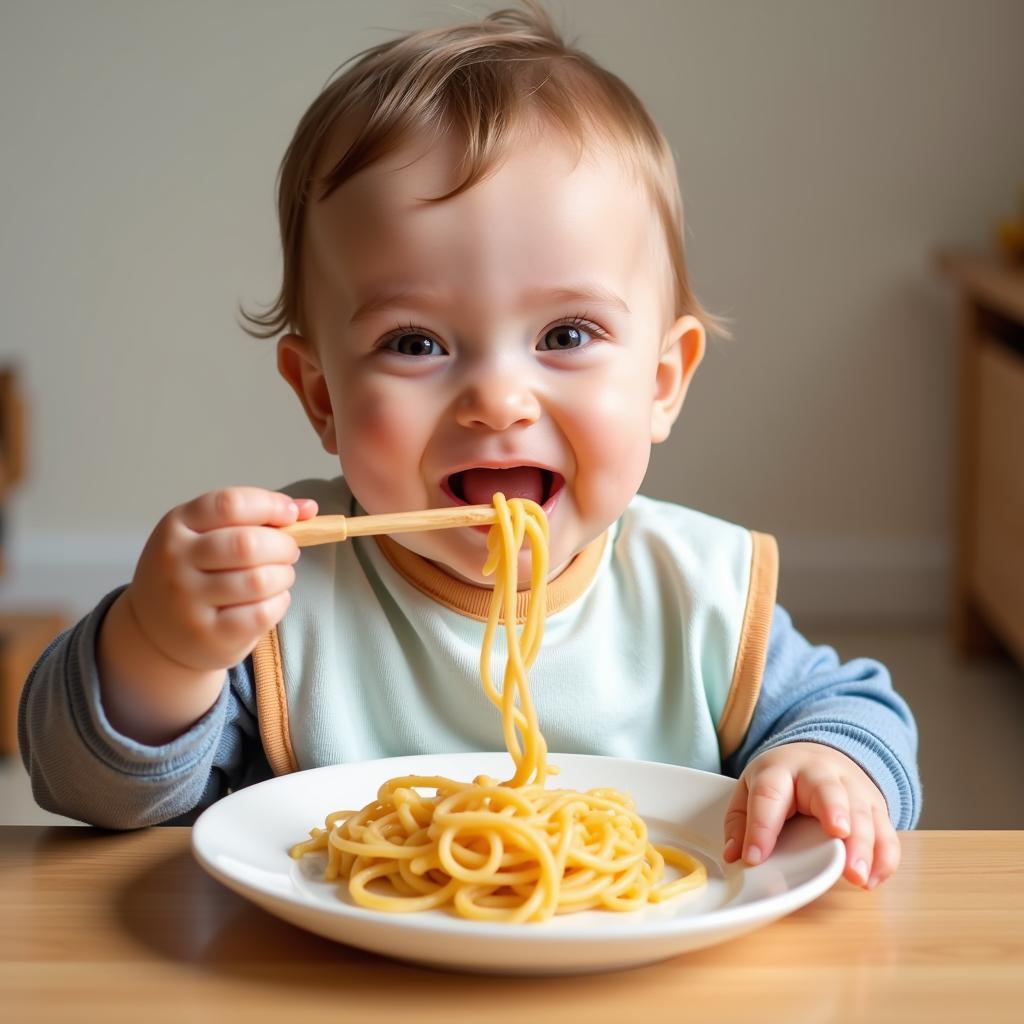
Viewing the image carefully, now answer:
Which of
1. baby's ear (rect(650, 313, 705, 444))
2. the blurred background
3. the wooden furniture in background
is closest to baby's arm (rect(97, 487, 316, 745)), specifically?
baby's ear (rect(650, 313, 705, 444))

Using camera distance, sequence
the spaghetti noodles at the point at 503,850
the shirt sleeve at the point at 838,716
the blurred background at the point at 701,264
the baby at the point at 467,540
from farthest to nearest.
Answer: the blurred background at the point at 701,264, the shirt sleeve at the point at 838,716, the baby at the point at 467,540, the spaghetti noodles at the point at 503,850

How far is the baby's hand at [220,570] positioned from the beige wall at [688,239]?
Result: 8.89 ft

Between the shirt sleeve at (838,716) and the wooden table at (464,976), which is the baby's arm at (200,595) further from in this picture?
the shirt sleeve at (838,716)

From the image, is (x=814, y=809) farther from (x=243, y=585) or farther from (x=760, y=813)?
(x=243, y=585)

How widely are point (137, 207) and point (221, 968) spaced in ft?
9.98

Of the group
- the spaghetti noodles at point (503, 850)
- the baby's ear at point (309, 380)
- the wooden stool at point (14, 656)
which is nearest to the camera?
the spaghetti noodles at point (503, 850)

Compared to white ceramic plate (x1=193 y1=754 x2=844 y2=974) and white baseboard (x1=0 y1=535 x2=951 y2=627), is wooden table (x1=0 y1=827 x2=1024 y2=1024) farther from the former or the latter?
white baseboard (x1=0 y1=535 x2=951 y2=627)

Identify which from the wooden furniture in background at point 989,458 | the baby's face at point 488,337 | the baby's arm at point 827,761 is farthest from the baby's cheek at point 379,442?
the wooden furniture in background at point 989,458

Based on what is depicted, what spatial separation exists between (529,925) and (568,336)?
485 millimetres

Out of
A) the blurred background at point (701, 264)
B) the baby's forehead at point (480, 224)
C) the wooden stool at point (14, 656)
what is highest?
the baby's forehead at point (480, 224)

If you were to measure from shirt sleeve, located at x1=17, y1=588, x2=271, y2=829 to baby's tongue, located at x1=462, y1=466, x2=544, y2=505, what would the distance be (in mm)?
255

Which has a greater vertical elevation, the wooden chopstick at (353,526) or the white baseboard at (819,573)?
the wooden chopstick at (353,526)

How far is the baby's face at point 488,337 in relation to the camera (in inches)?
40.9

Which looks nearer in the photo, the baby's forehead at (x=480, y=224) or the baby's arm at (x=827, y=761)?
the baby's arm at (x=827, y=761)
